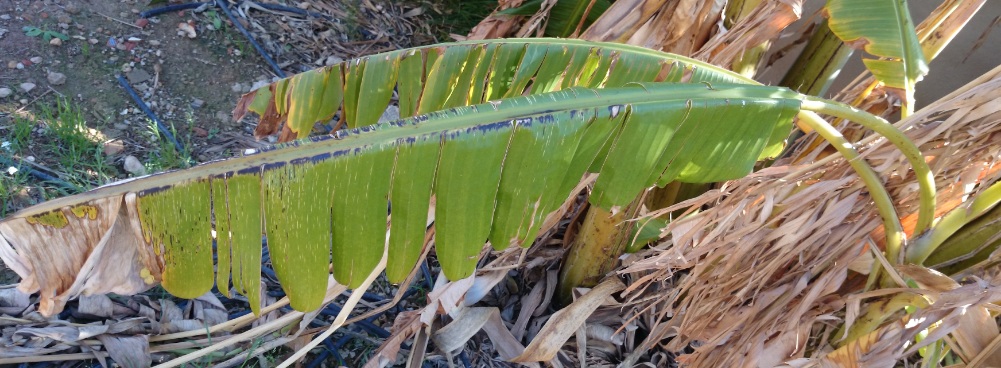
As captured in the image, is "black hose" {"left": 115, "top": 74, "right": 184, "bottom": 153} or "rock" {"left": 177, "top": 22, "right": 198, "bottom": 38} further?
"rock" {"left": 177, "top": 22, "right": 198, "bottom": 38}

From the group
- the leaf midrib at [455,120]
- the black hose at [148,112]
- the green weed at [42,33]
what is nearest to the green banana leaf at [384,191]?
Result: the leaf midrib at [455,120]

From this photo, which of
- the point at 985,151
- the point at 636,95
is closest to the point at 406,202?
the point at 636,95

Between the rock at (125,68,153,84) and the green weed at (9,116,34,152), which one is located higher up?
the rock at (125,68,153,84)

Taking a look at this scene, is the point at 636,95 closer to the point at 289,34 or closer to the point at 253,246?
the point at 253,246

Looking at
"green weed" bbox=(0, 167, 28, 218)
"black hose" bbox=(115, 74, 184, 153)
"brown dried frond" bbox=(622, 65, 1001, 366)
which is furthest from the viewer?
"black hose" bbox=(115, 74, 184, 153)

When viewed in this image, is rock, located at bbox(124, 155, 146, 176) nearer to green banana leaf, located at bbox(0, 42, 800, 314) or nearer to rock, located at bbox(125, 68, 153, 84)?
rock, located at bbox(125, 68, 153, 84)

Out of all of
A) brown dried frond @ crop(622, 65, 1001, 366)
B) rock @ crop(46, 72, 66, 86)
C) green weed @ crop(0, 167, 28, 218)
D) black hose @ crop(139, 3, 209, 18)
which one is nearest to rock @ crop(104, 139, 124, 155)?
green weed @ crop(0, 167, 28, 218)
